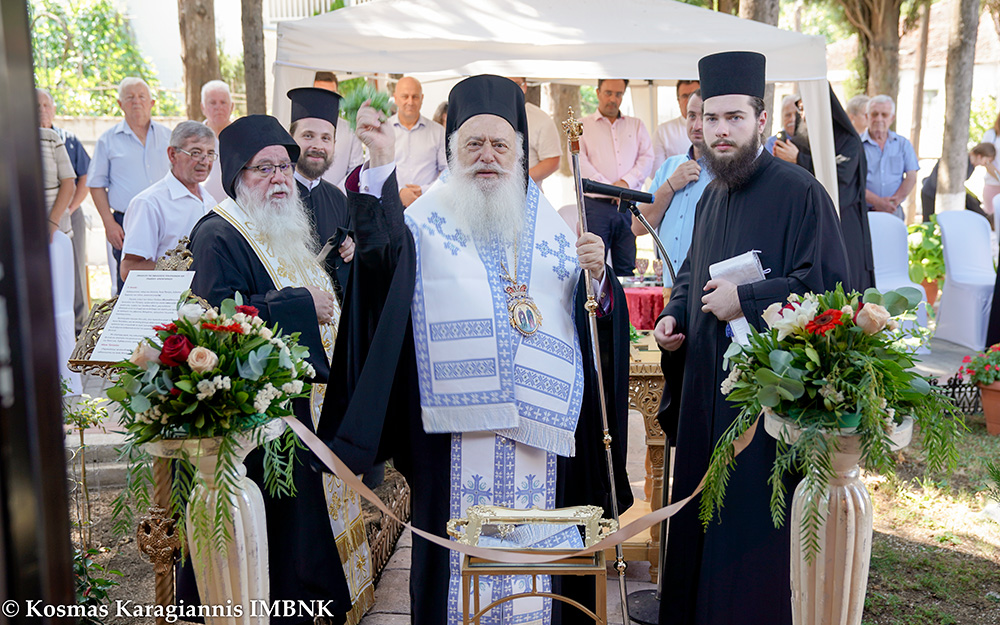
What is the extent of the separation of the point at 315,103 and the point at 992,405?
551cm

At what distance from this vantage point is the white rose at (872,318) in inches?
89.7

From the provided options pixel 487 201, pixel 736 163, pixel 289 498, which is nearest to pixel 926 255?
pixel 736 163

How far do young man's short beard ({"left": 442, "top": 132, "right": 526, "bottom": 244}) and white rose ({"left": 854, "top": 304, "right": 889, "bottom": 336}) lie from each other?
53.0 inches

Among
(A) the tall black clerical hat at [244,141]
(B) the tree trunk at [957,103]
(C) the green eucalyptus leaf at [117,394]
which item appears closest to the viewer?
(C) the green eucalyptus leaf at [117,394]

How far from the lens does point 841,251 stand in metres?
3.30

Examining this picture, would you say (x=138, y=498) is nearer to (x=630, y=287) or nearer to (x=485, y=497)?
(x=485, y=497)

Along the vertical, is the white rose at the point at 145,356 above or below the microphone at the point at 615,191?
below

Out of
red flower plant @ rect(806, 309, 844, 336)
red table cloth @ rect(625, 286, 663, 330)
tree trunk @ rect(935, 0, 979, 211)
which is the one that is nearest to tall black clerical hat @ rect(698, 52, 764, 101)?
red flower plant @ rect(806, 309, 844, 336)

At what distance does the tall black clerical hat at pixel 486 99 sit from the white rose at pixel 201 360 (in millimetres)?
1349

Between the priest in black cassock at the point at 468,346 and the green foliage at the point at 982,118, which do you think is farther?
the green foliage at the point at 982,118

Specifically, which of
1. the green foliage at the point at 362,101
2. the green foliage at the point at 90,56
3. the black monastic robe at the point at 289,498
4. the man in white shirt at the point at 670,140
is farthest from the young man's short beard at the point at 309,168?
the green foliage at the point at 90,56

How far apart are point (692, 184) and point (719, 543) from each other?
2.99 meters

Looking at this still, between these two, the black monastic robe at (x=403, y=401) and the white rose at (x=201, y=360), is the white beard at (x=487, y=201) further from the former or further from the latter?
the white rose at (x=201, y=360)

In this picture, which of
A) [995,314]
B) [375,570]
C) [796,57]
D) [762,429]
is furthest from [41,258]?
[995,314]
